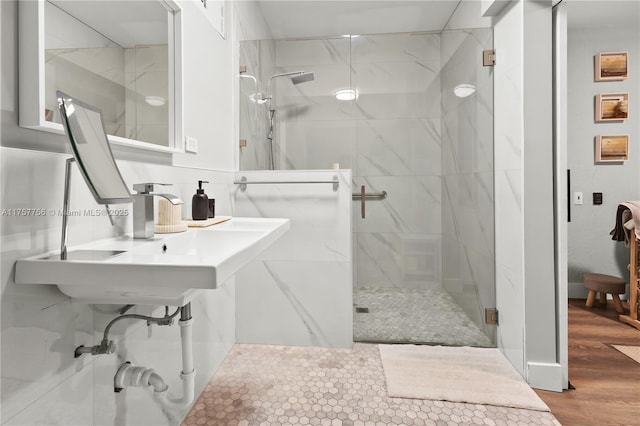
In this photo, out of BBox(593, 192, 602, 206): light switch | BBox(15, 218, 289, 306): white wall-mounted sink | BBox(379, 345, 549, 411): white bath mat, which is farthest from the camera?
BBox(593, 192, 602, 206): light switch

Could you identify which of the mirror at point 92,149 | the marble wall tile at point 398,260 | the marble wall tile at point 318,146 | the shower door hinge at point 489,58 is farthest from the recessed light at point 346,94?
the mirror at point 92,149

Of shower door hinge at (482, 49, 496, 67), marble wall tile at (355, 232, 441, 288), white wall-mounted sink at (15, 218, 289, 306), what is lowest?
marble wall tile at (355, 232, 441, 288)

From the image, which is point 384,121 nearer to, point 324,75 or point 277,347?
point 324,75

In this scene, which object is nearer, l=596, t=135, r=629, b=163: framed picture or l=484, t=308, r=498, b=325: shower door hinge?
l=484, t=308, r=498, b=325: shower door hinge

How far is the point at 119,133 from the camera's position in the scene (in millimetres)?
1128

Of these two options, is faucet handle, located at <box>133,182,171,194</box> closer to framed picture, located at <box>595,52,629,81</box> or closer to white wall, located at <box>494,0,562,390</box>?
white wall, located at <box>494,0,562,390</box>

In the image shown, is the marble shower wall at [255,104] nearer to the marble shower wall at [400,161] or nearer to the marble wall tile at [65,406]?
the marble shower wall at [400,161]

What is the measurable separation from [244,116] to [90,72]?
1409 mm

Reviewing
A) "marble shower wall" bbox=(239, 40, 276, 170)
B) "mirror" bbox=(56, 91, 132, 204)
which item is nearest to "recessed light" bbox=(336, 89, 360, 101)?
"marble shower wall" bbox=(239, 40, 276, 170)

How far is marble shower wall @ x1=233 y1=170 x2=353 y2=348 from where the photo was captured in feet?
7.14

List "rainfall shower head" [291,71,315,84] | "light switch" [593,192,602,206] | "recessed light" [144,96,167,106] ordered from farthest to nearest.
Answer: "light switch" [593,192,602,206] < "rainfall shower head" [291,71,315,84] < "recessed light" [144,96,167,106]

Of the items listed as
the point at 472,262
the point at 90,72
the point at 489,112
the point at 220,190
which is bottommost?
the point at 472,262

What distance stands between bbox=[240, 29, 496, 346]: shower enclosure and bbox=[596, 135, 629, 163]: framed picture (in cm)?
172

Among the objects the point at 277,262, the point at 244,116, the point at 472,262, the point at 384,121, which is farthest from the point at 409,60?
the point at 277,262
